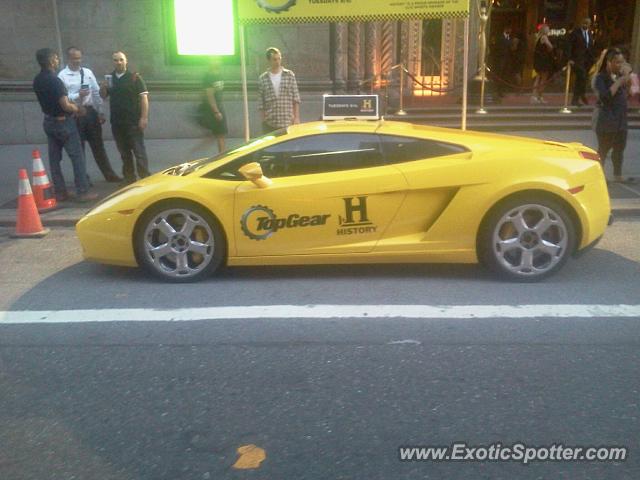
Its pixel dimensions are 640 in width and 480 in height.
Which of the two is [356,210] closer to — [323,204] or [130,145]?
[323,204]

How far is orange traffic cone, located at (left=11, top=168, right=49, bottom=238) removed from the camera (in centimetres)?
783

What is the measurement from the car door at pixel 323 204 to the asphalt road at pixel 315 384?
35 cm

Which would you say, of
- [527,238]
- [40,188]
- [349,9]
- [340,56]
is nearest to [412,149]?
[527,238]

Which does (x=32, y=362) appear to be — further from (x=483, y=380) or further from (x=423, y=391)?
(x=483, y=380)

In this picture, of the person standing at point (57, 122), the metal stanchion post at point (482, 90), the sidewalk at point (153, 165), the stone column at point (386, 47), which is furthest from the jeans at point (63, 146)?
the metal stanchion post at point (482, 90)

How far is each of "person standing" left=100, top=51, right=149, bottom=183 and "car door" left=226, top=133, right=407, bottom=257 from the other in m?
4.20

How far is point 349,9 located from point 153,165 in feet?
14.0

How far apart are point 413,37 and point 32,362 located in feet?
44.1

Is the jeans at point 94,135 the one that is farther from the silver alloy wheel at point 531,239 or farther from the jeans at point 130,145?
the silver alloy wheel at point 531,239

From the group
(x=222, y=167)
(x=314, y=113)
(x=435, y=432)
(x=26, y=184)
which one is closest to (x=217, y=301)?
(x=222, y=167)

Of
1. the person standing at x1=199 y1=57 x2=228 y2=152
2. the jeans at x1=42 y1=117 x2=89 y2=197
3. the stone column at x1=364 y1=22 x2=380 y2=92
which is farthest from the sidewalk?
the stone column at x1=364 y1=22 x2=380 y2=92

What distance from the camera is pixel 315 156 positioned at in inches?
236

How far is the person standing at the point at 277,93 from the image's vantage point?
31.1 feet

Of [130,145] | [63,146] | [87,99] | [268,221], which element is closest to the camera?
[268,221]
